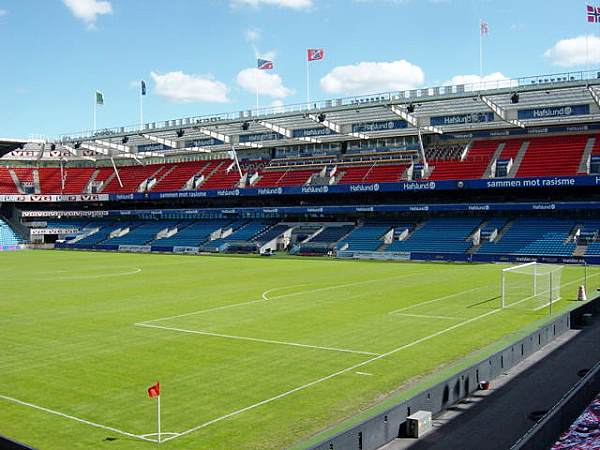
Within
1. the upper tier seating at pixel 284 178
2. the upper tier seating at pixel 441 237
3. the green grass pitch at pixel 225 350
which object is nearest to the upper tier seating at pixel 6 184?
the upper tier seating at pixel 284 178

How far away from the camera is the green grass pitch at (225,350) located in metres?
13.8

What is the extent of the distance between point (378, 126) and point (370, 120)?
1566 mm

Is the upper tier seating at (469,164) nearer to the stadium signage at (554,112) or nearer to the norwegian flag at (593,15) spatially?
the stadium signage at (554,112)

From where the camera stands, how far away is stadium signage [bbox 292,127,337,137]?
72269 mm

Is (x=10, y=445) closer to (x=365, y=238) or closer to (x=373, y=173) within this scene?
(x=365, y=238)

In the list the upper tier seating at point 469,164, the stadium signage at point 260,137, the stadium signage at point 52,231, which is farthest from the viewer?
the stadium signage at point 52,231

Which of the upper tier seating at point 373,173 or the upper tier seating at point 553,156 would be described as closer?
the upper tier seating at point 553,156

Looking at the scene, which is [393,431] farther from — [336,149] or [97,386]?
[336,149]

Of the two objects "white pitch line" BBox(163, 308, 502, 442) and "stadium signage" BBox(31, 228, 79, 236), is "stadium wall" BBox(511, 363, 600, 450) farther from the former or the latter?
"stadium signage" BBox(31, 228, 79, 236)

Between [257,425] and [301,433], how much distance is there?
110 centimetres

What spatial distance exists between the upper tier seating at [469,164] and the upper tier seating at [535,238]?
6.87 meters

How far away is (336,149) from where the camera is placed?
79.2m

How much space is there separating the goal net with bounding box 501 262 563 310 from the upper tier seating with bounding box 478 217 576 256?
15074 mm

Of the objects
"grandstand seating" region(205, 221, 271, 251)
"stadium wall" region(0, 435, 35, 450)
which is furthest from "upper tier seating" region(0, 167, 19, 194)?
"stadium wall" region(0, 435, 35, 450)
